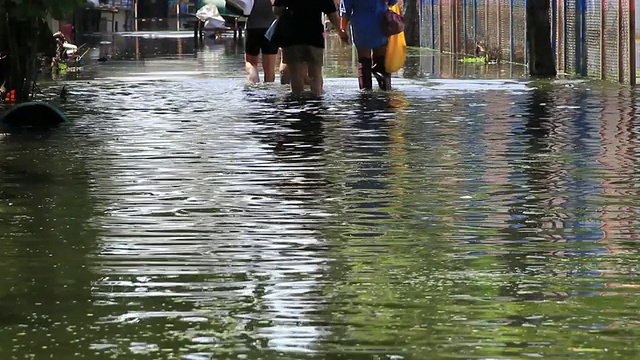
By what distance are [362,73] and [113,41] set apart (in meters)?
25.6

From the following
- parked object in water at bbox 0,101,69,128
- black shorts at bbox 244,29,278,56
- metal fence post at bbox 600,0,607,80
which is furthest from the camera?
metal fence post at bbox 600,0,607,80

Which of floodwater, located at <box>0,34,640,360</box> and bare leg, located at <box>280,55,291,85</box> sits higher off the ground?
bare leg, located at <box>280,55,291,85</box>

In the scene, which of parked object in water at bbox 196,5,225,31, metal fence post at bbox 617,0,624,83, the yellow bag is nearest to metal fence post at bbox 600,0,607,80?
metal fence post at bbox 617,0,624,83

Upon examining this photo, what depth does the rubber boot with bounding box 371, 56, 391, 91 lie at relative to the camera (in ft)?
67.2

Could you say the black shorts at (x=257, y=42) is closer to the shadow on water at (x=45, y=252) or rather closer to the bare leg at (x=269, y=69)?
the bare leg at (x=269, y=69)

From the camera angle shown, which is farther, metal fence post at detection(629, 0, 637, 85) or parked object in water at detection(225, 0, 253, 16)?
parked object in water at detection(225, 0, 253, 16)

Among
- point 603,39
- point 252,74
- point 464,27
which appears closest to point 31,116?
point 252,74

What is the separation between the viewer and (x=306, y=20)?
19422 millimetres

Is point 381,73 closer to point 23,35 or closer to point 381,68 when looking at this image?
point 381,68

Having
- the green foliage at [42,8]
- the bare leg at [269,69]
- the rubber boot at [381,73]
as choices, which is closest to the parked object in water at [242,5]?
the bare leg at [269,69]

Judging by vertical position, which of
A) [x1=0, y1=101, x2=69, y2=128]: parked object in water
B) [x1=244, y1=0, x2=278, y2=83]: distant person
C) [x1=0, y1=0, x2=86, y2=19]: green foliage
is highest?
[x1=0, y1=0, x2=86, y2=19]: green foliage

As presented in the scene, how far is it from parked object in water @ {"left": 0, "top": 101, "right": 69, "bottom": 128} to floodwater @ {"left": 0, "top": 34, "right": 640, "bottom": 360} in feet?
1.58

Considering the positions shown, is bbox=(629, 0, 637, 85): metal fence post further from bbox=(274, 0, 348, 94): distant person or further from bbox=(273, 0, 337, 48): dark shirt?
bbox=(273, 0, 337, 48): dark shirt

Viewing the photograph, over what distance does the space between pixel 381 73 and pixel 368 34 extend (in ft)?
2.10
